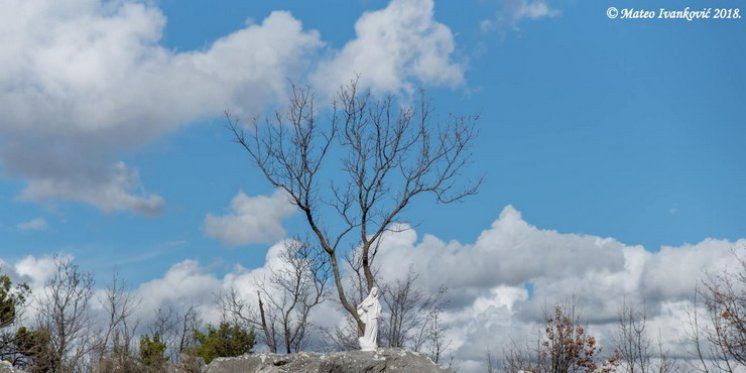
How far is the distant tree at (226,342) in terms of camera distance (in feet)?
123

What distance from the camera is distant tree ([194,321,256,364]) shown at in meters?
37.5

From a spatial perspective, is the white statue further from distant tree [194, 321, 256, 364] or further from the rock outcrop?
distant tree [194, 321, 256, 364]

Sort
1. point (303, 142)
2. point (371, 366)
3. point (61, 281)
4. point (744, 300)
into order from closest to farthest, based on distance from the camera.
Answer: point (371, 366) → point (744, 300) → point (303, 142) → point (61, 281)

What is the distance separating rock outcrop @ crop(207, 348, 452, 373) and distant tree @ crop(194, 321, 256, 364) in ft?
69.5

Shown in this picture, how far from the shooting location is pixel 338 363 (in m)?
16.0

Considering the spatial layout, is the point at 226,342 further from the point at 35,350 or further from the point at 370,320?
the point at 370,320

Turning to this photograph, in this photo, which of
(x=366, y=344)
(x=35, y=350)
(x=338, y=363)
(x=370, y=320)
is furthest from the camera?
(x=35, y=350)

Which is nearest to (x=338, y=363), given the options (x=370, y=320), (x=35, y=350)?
(x=370, y=320)

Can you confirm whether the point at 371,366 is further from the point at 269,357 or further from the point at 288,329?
the point at 288,329

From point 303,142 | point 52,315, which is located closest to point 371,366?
point 303,142

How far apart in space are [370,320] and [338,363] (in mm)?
2384

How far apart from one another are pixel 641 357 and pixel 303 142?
1161 cm

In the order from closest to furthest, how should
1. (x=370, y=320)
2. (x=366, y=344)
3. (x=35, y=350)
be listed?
1. (x=366, y=344)
2. (x=370, y=320)
3. (x=35, y=350)

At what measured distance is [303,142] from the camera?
969 inches
